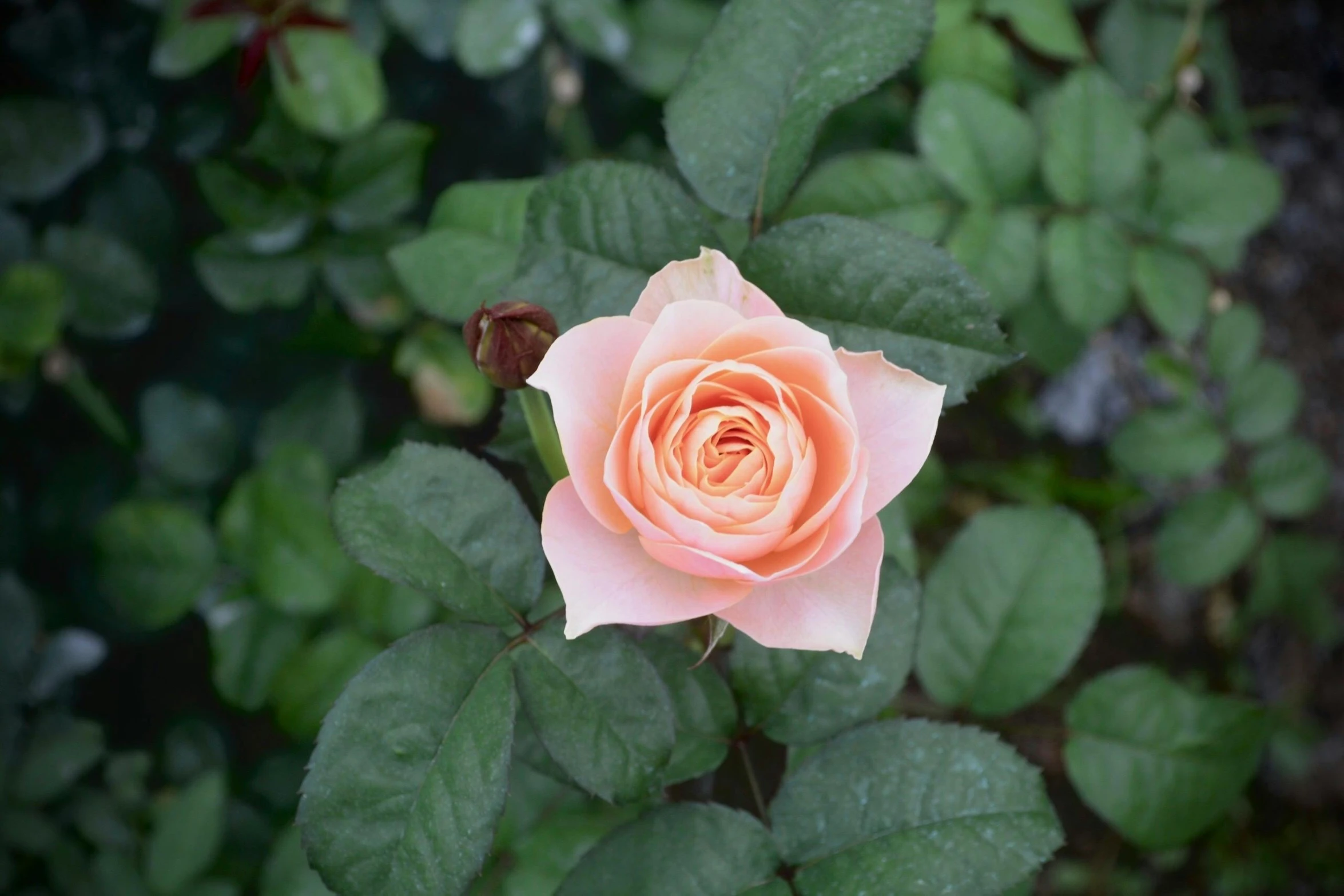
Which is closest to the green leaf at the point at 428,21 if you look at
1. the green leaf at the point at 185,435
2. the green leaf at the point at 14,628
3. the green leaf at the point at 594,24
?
the green leaf at the point at 594,24

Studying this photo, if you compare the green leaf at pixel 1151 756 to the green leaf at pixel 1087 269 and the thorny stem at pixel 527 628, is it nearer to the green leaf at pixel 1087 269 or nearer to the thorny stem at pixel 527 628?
the green leaf at pixel 1087 269

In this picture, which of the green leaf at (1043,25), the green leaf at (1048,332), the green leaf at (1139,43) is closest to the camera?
the green leaf at (1043,25)

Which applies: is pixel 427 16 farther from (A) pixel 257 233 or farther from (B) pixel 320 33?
(A) pixel 257 233

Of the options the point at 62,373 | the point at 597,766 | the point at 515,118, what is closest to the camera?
the point at 597,766

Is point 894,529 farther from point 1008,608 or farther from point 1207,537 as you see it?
point 1207,537

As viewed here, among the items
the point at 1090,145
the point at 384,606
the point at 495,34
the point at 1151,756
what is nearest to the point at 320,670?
the point at 384,606

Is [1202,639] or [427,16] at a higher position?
[427,16]

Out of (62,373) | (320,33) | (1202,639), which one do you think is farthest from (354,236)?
(1202,639)
